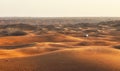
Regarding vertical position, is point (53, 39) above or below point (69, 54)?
below

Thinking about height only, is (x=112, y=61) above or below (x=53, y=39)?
above

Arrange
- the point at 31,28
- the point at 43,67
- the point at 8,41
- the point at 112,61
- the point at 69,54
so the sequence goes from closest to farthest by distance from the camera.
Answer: the point at 43,67
the point at 112,61
the point at 69,54
the point at 8,41
the point at 31,28

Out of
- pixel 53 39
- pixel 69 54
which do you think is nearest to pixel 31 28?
pixel 53 39

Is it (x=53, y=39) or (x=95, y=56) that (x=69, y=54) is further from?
(x=53, y=39)

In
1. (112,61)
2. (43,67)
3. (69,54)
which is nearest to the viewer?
(43,67)

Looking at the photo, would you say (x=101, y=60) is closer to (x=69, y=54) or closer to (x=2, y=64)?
(x=69, y=54)

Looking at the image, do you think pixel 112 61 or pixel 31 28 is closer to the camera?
pixel 112 61

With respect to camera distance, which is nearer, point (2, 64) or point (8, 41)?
point (2, 64)
